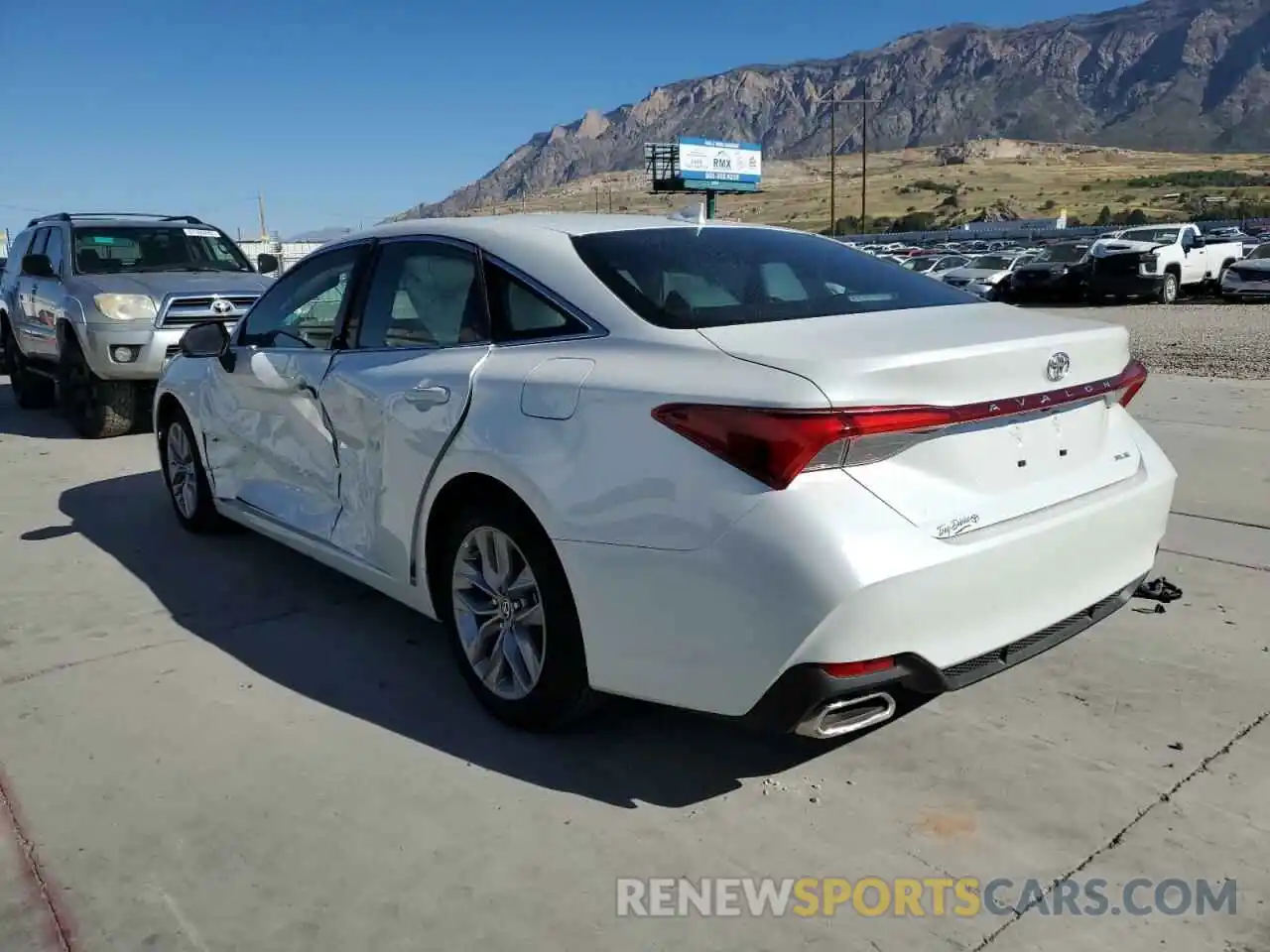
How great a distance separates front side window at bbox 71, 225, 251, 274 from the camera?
9391 mm

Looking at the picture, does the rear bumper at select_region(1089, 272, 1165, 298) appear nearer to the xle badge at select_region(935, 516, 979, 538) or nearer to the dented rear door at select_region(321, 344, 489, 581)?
the dented rear door at select_region(321, 344, 489, 581)

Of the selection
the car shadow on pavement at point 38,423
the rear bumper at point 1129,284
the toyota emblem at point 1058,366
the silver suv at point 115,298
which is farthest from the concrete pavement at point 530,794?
the rear bumper at point 1129,284

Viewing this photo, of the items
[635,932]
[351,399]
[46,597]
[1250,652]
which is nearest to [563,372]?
[351,399]

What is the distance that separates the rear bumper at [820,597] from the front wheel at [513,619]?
0.13 m

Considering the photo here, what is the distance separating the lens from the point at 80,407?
908cm

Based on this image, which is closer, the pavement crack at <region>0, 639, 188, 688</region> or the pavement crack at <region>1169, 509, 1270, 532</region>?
the pavement crack at <region>0, 639, 188, 688</region>

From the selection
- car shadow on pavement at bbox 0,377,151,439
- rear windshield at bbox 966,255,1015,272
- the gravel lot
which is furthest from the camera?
rear windshield at bbox 966,255,1015,272

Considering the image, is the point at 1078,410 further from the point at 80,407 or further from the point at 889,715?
the point at 80,407

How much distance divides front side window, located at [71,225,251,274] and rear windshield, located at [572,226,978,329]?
721 cm

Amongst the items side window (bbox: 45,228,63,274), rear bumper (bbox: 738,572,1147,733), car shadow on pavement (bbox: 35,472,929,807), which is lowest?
car shadow on pavement (bbox: 35,472,929,807)

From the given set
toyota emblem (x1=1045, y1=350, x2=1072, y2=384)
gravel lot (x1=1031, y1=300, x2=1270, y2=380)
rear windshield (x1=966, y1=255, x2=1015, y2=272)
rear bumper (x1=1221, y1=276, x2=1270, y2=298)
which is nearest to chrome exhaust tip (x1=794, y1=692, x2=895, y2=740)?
toyota emblem (x1=1045, y1=350, x2=1072, y2=384)

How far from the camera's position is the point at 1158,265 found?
23078 millimetres

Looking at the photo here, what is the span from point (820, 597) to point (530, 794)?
1122 millimetres

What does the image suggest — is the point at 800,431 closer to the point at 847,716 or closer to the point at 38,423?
the point at 847,716
